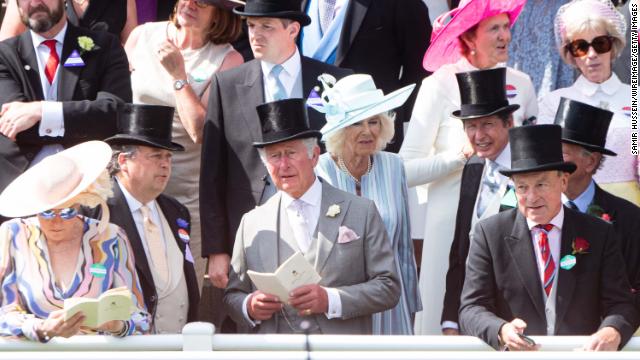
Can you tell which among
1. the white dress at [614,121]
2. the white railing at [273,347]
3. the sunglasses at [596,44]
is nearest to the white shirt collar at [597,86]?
the white dress at [614,121]

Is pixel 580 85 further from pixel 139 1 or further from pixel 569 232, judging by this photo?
pixel 139 1

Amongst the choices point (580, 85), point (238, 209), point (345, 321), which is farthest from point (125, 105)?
point (580, 85)

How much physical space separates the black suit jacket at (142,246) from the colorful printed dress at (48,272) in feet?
→ 0.95

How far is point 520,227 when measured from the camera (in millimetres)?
5910

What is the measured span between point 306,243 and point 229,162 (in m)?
0.91

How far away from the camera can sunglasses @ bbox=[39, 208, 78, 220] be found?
570 centimetres

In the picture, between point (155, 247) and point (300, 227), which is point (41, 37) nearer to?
point (155, 247)

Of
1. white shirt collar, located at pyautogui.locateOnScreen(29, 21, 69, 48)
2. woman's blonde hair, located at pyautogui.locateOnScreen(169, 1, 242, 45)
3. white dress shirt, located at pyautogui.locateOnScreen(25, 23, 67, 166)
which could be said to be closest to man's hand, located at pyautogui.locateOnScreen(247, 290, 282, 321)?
white dress shirt, located at pyautogui.locateOnScreen(25, 23, 67, 166)

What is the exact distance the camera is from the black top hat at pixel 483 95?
21.8 ft

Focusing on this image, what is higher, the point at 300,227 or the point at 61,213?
the point at 61,213

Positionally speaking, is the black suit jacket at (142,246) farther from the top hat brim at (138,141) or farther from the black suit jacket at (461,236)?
the black suit jacket at (461,236)

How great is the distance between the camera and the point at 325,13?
7883 mm

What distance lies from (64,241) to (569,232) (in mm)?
2220

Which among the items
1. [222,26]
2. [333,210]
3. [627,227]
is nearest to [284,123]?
[333,210]
